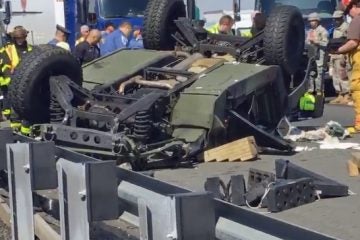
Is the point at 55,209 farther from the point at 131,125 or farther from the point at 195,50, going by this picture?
the point at 195,50

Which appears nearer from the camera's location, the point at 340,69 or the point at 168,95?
the point at 168,95

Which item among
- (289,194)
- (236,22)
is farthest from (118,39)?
(289,194)

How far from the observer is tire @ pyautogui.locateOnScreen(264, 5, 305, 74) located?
10203 millimetres

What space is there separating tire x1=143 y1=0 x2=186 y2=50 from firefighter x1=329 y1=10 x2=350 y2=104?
20.7ft

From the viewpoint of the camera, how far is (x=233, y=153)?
366 inches

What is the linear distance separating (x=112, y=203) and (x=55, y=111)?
17.2ft

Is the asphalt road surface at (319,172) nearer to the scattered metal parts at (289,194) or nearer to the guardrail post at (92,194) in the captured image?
the scattered metal parts at (289,194)

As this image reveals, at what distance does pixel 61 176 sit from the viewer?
4.48m

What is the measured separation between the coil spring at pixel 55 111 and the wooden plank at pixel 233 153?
1.51 m

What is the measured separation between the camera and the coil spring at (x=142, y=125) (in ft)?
29.3

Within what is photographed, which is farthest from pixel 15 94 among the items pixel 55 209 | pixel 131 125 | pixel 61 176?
pixel 61 176

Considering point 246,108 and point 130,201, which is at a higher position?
point 130,201

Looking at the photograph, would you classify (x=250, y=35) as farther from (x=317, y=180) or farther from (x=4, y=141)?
(x=4, y=141)

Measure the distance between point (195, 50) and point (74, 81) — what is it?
1.89m
